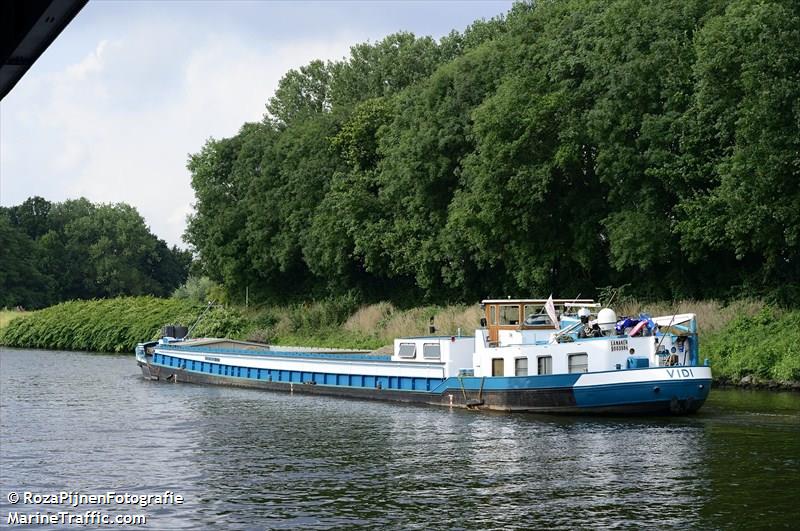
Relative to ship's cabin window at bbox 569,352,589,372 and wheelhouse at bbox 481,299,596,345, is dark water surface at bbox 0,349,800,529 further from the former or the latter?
wheelhouse at bbox 481,299,596,345

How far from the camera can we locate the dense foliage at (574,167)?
163 ft

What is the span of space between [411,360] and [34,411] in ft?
50.8

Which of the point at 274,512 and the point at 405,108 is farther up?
the point at 405,108

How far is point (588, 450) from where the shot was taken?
105 feet

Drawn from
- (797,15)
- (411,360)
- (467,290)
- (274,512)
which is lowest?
(274,512)

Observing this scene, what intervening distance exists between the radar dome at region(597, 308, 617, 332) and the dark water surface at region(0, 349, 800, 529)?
12.6 ft

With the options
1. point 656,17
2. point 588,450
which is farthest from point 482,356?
point 656,17

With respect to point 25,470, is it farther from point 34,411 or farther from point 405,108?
point 405,108

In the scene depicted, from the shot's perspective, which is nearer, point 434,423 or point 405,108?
point 434,423

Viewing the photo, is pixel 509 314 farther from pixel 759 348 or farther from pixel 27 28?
pixel 27 28

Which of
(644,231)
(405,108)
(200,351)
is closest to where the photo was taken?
(644,231)

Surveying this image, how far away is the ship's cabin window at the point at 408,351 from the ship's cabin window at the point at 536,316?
18.6 feet

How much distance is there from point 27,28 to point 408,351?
117ft

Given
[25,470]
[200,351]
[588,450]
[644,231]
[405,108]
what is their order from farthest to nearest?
[405,108]
[200,351]
[644,231]
[588,450]
[25,470]
